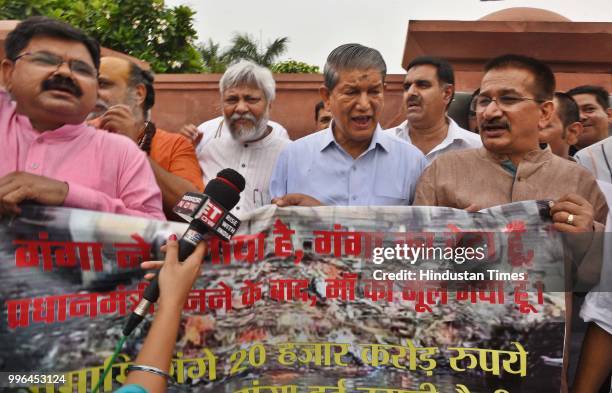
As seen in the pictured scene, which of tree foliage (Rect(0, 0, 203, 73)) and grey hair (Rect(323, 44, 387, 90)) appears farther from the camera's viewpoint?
tree foliage (Rect(0, 0, 203, 73))

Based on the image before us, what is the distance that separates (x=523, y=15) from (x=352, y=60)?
589 cm

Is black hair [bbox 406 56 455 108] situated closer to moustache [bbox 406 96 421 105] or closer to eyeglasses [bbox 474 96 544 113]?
moustache [bbox 406 96 421 105]

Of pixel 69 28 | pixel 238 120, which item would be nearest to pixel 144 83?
pixel 238 120

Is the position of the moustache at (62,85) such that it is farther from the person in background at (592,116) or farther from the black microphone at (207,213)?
the person in background at (592,116)

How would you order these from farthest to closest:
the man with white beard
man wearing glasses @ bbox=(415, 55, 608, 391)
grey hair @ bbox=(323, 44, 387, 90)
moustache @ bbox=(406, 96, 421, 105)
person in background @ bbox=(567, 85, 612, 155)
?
person in background @ bbox=(567, 85, 612, 155) → moustache @ bbox=(406, 96, 421, 105) → the man with white beard → grey hair @ bbox=(323, 44, 387, 90) → man wearing glasses @ bbox=(415, 55, 608, 391)

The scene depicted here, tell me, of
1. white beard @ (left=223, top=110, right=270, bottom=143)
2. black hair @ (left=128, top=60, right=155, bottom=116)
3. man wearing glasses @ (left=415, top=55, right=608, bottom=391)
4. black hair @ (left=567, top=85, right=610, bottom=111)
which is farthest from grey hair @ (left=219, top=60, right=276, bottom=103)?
black hair @ (left=567, top=85, right=610, bottom=111)

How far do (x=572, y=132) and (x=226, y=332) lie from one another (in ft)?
9.48

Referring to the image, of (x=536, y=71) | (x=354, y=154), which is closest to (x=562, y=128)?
(x=536, y=71)

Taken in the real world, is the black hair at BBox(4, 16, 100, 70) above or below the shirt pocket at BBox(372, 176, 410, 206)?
above

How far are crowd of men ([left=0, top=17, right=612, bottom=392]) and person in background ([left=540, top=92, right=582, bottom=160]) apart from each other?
0.01 m

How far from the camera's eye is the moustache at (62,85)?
2693 millimetres

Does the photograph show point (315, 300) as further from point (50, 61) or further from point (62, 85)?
point (50, 61)

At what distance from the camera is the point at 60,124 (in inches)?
109

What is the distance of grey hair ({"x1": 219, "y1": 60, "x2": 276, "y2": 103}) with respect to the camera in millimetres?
4297
